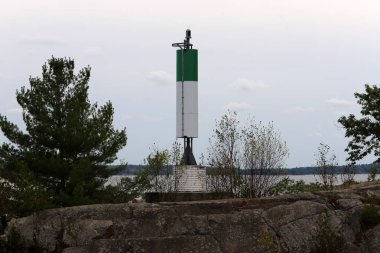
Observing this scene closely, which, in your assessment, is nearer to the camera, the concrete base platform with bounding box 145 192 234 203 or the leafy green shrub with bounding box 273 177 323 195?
the concrete base platform with bounding box 145 192 234 203

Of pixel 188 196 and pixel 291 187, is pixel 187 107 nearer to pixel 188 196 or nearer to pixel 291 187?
pixel 188 196

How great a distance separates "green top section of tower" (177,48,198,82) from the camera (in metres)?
20.9

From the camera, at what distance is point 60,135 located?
52.2ft

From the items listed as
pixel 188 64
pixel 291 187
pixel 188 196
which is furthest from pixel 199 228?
pixel 291 187

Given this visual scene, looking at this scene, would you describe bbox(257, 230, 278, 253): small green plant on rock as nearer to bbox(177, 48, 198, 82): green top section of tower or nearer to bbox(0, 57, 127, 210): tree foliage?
bbox(0, 57, 127, 210): tree foliage

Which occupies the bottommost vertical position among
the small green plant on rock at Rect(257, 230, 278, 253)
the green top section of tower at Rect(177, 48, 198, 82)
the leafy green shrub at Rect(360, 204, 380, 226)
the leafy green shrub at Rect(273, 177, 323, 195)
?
the small green plant on rock at Rect(257, 230, 278, 253)

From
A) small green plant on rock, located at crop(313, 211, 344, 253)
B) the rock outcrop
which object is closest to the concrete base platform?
the rock outcrop

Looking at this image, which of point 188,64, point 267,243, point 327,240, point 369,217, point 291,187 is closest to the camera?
point 327,240

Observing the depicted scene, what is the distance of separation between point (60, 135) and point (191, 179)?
6.01 meters

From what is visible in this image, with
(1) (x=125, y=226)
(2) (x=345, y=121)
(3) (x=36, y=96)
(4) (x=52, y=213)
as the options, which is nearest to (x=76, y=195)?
(4) (x=52, y=213)

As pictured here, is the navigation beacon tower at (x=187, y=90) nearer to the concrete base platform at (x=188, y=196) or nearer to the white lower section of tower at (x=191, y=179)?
the white lower section of tower at (x=191, y=179)

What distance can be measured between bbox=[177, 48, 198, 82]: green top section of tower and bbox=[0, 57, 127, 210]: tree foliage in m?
4.95

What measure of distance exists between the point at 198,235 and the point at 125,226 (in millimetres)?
1617

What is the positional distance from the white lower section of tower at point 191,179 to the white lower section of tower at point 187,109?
3.75 ft
